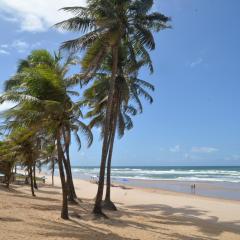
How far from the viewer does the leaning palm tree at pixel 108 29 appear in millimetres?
14852

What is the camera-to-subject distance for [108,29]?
1491 cm

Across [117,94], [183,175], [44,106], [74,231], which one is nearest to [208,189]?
[117,94]

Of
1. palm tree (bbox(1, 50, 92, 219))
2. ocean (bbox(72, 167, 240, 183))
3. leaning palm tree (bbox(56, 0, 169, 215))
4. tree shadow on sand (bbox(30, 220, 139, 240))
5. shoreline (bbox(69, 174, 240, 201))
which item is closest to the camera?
tree shadow on sand (bbox(30, 220, 139, 240))

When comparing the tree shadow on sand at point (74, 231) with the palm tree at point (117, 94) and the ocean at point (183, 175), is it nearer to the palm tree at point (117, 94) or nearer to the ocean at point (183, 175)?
the palm tree at point (117, 94)

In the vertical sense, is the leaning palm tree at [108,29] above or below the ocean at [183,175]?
above

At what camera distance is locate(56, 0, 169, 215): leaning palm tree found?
1485 centimetres

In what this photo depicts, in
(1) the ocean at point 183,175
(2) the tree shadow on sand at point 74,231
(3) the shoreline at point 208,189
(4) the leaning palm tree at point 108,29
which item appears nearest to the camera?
(2) the tree shadow on sand at point 74,231

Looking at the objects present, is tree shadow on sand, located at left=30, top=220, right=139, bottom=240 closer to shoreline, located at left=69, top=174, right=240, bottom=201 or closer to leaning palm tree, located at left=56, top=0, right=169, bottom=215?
leaning palm tree, located at left=56, top=0, right=169, bottom=215

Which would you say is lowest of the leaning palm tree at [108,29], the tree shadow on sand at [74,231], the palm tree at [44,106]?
the tree shadow on sand at [74,231]

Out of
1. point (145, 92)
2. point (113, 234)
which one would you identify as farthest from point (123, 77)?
point (113, 234)

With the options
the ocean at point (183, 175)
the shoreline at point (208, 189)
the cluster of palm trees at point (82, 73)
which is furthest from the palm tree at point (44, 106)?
the ocean at point (183, 175)

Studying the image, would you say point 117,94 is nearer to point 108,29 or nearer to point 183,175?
point 108,29

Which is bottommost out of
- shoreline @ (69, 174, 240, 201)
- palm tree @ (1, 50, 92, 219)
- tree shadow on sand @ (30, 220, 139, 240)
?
shoreline @ (69, 174, 240, 201)

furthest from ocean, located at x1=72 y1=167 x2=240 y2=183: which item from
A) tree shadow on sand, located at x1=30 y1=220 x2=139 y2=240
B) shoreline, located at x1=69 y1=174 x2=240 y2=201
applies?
tree shadow on sand, located at x1=30 y1=220 x2=139 y2=240
